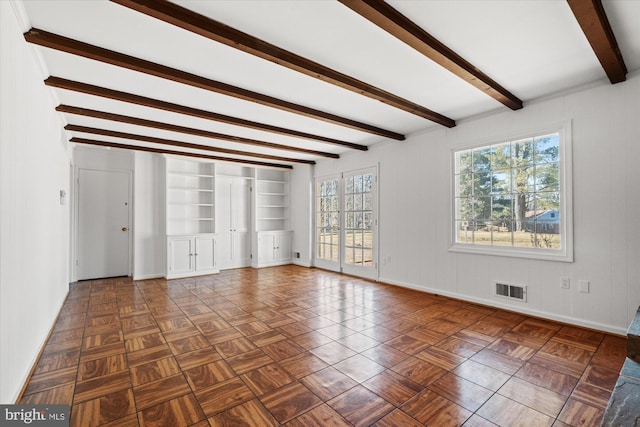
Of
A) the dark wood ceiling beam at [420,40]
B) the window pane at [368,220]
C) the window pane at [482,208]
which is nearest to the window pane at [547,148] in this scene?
the window pane at [482,208]

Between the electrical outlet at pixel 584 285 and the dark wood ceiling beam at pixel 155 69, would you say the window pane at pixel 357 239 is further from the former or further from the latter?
the electrical outlet at pixel 584 285

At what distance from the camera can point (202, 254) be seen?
19.3 feet

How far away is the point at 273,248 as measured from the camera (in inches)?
275

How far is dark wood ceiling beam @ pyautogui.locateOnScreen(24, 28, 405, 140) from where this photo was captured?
2029mm

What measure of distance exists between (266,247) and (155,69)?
484cm

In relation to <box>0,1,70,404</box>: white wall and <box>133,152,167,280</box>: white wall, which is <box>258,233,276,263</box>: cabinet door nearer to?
<box>133,152,167,280</box>: white wall

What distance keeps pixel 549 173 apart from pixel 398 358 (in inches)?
104

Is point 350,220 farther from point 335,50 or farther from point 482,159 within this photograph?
point 335,50

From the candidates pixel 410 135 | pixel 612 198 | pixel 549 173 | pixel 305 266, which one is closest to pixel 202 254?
pixel 305 266

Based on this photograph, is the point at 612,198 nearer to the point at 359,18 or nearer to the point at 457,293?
the point at 457,293

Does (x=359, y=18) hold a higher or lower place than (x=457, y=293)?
higher

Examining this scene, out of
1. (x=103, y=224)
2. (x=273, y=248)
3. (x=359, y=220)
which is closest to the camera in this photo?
(x=103, y=224)

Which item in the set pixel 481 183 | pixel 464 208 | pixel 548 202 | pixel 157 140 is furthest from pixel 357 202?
pixel 157 140

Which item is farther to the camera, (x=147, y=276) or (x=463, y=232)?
(x=147, y=276)
